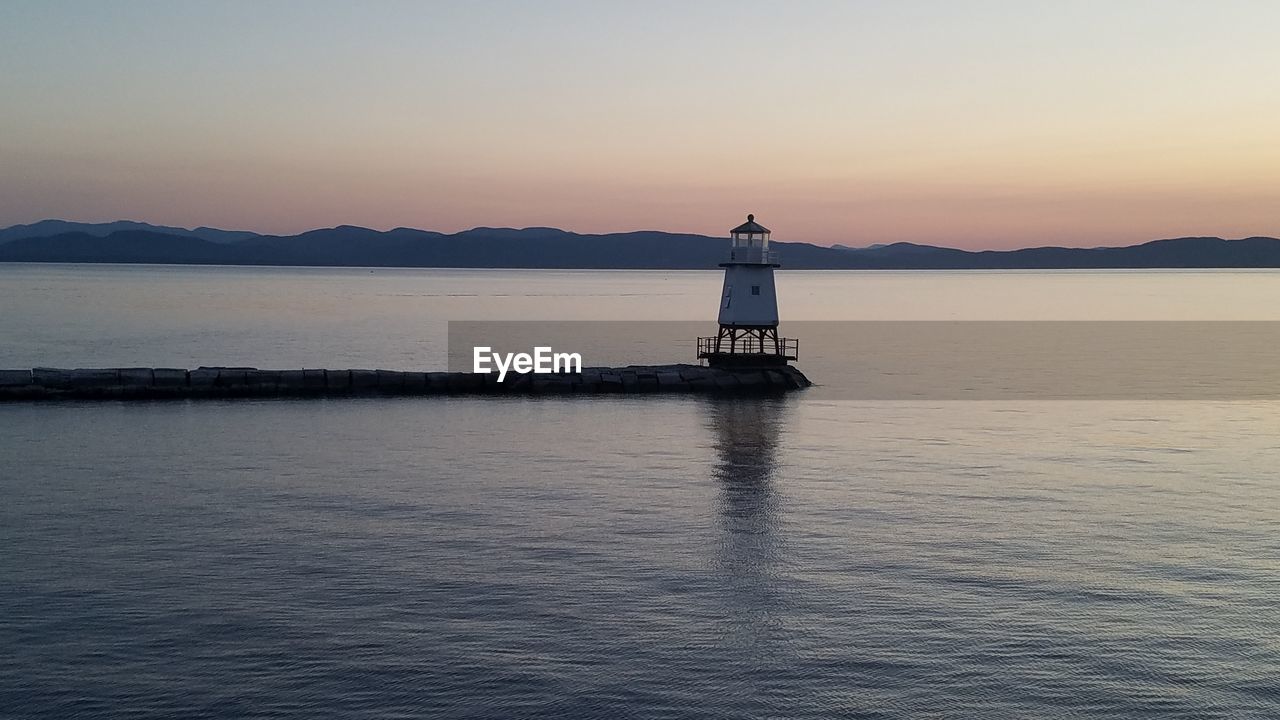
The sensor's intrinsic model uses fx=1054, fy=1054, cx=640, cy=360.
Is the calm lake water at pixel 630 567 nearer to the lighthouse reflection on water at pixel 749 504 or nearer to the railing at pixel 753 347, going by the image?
the lighthouse reflection on water at pixel 749 504

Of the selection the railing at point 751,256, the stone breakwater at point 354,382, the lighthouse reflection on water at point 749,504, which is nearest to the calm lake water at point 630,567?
the lighthouse reflection on water at point 749,504

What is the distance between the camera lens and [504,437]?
117 feet

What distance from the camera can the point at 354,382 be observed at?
46.8 metres

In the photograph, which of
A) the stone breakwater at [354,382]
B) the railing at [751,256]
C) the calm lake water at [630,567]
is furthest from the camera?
the railing at [751,256]

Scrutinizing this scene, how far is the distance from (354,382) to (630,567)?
3010 centimetres

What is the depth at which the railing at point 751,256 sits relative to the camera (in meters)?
49.3

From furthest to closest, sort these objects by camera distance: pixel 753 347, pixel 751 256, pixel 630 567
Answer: pixel 753 347, pixel 751 256, pixel 630 567

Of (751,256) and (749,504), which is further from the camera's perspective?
(751,256)

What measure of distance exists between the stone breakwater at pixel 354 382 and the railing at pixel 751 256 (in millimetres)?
5455

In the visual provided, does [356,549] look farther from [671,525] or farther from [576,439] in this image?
[576,439]

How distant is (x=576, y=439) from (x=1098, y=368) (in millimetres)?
42369

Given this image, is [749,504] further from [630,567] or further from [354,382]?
[354,382]

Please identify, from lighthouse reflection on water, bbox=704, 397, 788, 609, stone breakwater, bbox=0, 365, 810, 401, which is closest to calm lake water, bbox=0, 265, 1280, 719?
lighthouse reflection on water, bbox=704, 397, 788, 609

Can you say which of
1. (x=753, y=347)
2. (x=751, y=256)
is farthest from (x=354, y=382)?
(x=753, y=347)
